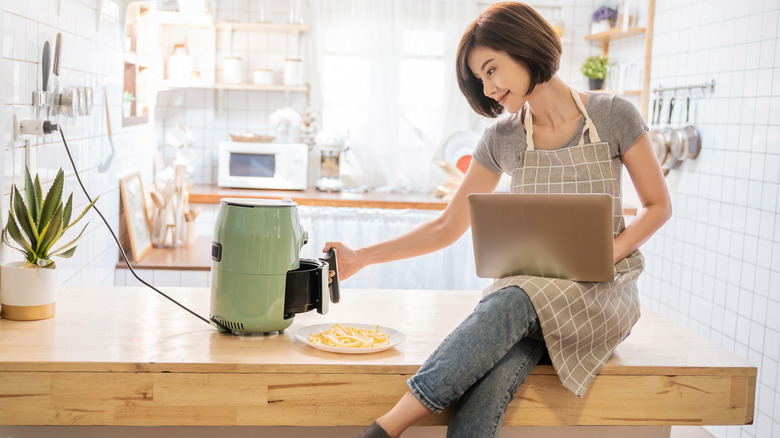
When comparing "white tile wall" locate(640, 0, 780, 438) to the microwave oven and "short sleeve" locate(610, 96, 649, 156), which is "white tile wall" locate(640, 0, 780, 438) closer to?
"short sleeve" locate(610, 96, 649, 156)

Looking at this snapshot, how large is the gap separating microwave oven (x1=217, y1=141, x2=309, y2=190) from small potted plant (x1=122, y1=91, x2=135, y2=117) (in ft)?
2.55

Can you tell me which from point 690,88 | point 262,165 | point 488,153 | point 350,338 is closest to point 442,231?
point 488,153

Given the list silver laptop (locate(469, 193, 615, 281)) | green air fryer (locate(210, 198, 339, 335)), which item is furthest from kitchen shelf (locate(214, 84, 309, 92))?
silver laptop (locate(469, 193, 615, 281))

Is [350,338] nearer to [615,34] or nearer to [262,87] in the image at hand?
[262,87]

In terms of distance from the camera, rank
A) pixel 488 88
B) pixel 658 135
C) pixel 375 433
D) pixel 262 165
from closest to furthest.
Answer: pixel 375 433
pixel 488 88
pixel 658 135
pixel 262 165

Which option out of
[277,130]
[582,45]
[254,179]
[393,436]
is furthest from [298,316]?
[582,45]

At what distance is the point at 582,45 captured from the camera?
4.50 m

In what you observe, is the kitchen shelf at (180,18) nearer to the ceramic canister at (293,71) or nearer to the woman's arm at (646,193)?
the ceramic canister at (293,71)

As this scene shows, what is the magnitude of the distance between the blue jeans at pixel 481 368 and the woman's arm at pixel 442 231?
0.46 m

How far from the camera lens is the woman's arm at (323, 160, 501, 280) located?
193 centimetres

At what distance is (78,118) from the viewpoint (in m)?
2.31

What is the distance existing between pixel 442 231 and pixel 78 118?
1.21 meters

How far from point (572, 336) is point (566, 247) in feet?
0.59

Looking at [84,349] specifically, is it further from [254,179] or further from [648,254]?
[648,254]
